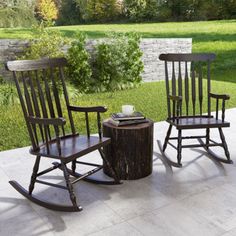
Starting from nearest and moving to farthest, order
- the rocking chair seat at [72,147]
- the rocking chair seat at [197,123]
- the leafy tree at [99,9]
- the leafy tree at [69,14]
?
1. the rocking chair seat at [72,147]
2. the rocking chair seat at [197,123]
3. the leafy tree at [99,9]
4. the leafy tree at [69,14]

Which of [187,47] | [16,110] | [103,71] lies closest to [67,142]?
[16,110]

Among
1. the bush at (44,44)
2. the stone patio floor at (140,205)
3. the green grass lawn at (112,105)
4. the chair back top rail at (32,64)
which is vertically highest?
the chair back top rail at (32,64)

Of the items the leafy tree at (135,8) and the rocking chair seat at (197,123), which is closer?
the rocking chair seat at (197,123)

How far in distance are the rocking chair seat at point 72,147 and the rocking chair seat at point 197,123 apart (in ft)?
2.47

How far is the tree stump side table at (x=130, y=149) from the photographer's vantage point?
2.67m

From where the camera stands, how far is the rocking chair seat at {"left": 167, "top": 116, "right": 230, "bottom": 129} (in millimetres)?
2928

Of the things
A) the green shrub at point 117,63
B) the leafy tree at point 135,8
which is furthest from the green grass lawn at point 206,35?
the green shrub at point 117,63

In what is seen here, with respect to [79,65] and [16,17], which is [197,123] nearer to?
[79,65]

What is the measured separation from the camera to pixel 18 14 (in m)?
7.00

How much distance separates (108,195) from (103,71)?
465 cm

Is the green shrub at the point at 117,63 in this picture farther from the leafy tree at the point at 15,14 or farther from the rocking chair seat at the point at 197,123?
the rocking chair seat at the point at 197,123

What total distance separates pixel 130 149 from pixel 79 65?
13.5ft

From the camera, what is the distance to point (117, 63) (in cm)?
687

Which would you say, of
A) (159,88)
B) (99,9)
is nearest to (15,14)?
(159,88)
